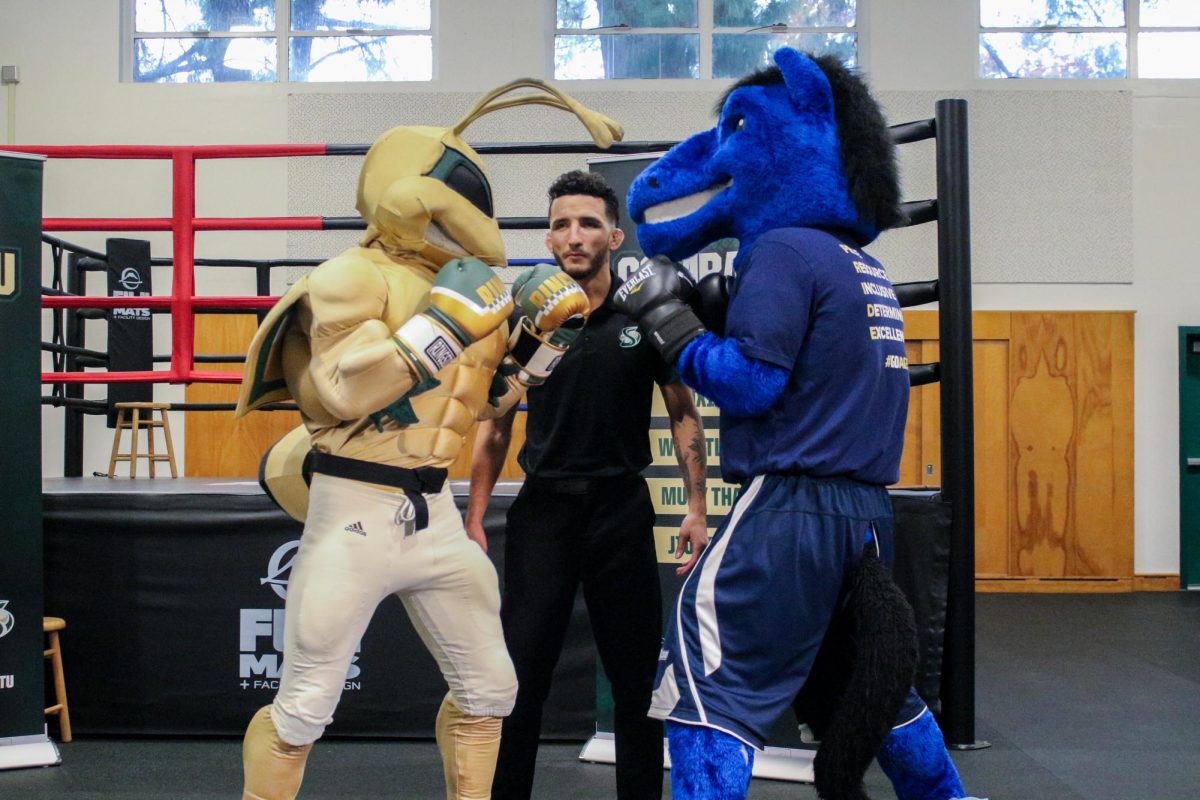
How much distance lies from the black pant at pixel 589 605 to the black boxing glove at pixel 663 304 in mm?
589

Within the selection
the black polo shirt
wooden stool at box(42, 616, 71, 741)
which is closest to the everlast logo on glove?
the black polo shirt

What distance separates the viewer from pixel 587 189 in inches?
111

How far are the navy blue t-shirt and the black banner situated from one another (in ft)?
13.9

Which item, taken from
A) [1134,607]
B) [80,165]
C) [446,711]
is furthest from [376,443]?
[80,165]

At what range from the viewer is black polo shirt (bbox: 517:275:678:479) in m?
2.79

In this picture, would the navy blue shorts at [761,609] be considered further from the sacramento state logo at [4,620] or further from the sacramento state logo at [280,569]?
the sacramento state logo at [4,620]

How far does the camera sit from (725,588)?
82.4 inches

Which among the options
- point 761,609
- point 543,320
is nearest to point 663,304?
point 543,320

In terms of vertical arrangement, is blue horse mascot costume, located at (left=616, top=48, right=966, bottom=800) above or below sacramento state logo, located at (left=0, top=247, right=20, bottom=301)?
below

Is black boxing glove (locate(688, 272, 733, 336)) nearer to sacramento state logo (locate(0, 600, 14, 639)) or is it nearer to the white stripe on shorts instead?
the white stripe on shorts

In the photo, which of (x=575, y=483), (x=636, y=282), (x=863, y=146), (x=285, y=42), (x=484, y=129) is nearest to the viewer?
(x=863, y=146)

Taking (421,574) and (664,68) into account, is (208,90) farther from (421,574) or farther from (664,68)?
(421,574)

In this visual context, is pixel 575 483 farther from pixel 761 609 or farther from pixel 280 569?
pixel 280 569

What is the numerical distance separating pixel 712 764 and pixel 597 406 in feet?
3.37
